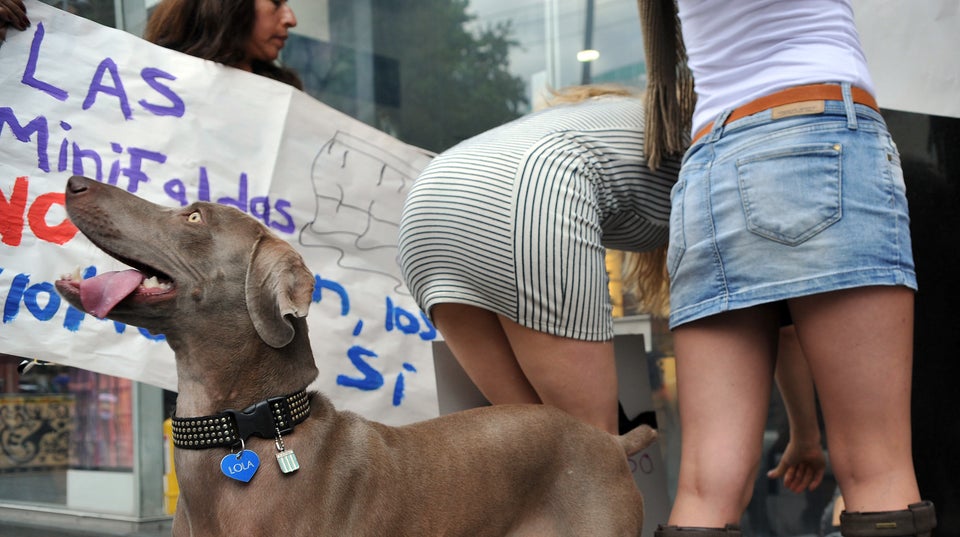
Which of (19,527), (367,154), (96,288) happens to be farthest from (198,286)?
(19,527)

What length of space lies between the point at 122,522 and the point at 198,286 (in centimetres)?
227

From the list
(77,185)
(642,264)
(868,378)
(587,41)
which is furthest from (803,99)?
(587,41)

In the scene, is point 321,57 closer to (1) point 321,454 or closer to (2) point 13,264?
(2) point 13,264

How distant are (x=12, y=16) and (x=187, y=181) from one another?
0.64 m

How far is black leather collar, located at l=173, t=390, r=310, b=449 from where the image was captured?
163cm

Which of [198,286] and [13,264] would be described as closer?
[198,286]

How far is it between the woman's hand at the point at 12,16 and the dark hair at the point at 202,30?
44 cm

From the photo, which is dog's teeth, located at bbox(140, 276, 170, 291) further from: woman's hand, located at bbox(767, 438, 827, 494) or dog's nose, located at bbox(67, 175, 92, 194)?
woman's hand, located at bbox(767, 438, 827, 494)

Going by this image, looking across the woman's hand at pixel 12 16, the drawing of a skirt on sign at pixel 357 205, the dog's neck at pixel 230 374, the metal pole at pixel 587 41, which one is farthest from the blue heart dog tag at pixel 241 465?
the metal pole at pixel 587 41

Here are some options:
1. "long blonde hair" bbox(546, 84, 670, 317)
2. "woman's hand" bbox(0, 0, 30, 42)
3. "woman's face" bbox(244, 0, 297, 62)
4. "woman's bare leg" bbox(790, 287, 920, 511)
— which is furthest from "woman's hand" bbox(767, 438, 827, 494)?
"woman's hand" bbox(0, 0, 30, 42)

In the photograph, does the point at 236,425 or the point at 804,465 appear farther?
the point at 804,465

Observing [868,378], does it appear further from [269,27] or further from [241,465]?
[269,27]

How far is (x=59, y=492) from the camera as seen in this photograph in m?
3.51

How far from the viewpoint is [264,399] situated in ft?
5.61
